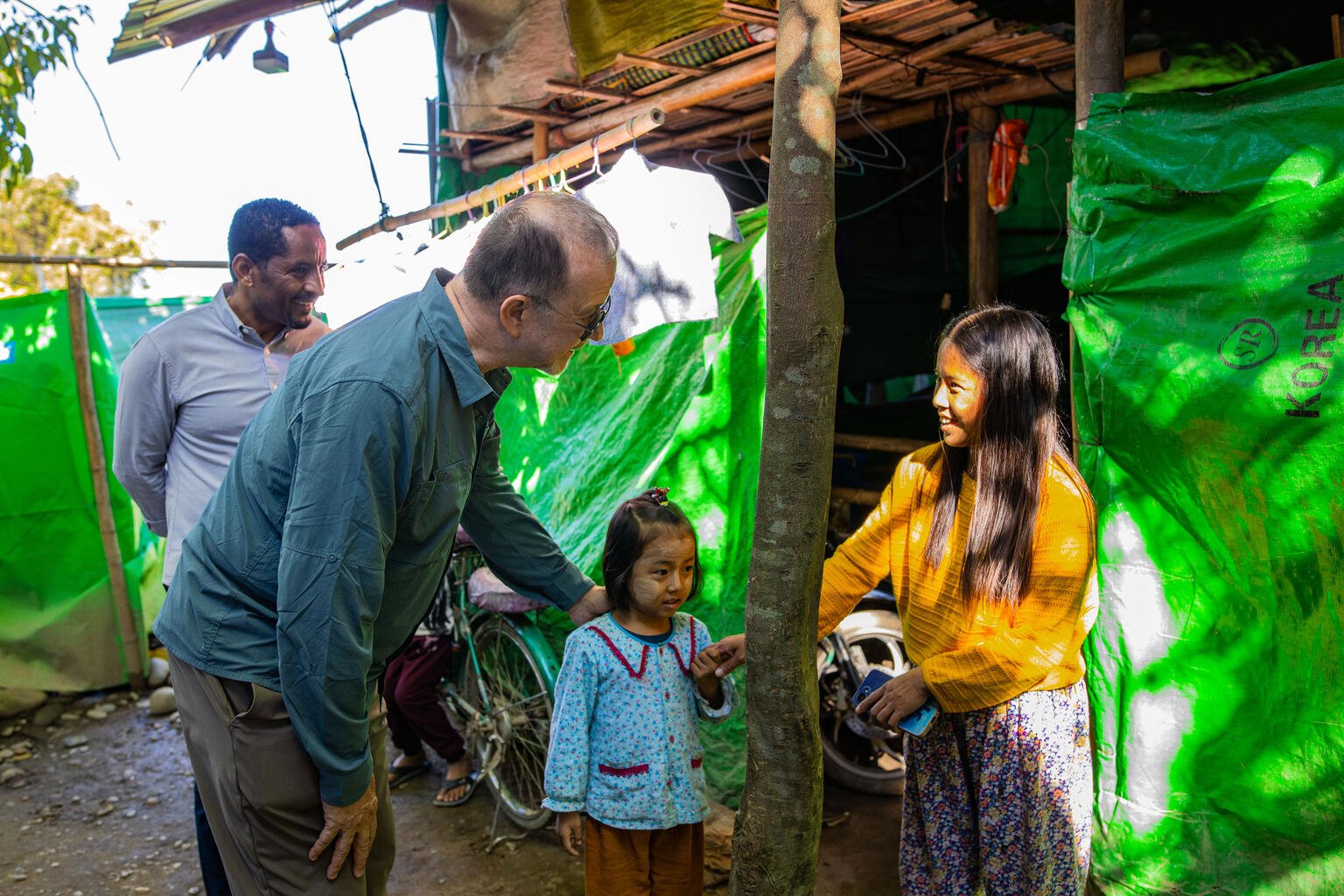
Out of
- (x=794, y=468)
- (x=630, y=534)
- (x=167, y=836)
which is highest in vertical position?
(x=794, y=468)

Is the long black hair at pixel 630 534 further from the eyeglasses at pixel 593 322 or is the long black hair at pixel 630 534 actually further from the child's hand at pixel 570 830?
the eyeglasses at pixel 593 322

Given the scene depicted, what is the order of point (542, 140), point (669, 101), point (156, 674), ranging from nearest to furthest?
point (669, 101) < point (542, 140) < point (156, 674)

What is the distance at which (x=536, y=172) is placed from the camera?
4055mm

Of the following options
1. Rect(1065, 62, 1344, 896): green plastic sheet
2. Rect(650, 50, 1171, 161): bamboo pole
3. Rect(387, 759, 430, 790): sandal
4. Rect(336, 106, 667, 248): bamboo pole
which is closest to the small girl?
Rect(1065, 62, 1344, 896): green plastic sheet

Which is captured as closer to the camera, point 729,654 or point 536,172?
point 729,654

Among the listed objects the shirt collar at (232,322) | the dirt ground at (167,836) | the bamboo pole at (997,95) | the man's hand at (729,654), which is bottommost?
the dirt ground at (167,836)

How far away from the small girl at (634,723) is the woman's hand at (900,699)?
454 mm

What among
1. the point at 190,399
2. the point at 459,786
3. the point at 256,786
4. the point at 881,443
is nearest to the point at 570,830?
the point at 256,786

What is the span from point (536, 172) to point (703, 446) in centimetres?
152

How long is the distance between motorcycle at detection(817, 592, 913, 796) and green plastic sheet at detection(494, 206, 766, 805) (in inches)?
25.3

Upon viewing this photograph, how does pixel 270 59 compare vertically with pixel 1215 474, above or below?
above

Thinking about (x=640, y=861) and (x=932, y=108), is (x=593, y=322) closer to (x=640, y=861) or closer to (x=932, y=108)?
(x=640, y=861)

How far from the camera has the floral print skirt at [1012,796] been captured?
219cm

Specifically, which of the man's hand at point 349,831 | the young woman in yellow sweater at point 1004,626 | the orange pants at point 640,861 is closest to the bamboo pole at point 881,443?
the young woman in yellow sweater at point 1004,626
